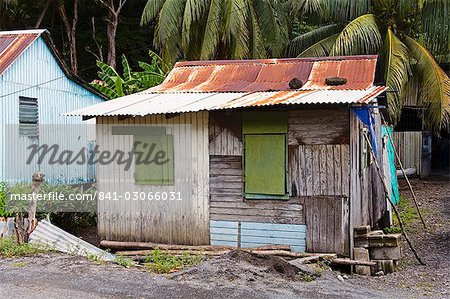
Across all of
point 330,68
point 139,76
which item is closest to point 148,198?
point 330,68

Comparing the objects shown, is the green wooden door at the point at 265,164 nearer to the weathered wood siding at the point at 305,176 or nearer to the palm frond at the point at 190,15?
the weathered wood siding at the point at 305,176

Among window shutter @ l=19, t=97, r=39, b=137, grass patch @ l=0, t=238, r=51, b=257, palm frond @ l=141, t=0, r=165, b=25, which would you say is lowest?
grass patch @ l=0, t=238, r=51, b=257

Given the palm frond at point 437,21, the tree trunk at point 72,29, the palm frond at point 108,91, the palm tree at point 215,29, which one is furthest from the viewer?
the tree trunk at point 72,29

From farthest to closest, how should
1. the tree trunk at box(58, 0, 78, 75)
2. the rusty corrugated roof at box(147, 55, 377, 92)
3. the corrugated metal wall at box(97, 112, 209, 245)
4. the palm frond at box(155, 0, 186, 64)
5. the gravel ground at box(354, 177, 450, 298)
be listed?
the tree trunk at box(58, 0, 78, 75) < the palm frond at box(155, 0, 186, 64) < the rusty corrugated roof at box(147, 55, 377, 92) < the corrugated metal wall at box(97, 112, 209, 245) < the gravel ground at box(354, 177, 450, 298)

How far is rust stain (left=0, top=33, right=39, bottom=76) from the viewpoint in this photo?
1129 cm

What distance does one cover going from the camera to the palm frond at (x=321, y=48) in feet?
53.1

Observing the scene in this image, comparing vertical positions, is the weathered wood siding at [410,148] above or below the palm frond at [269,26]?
below

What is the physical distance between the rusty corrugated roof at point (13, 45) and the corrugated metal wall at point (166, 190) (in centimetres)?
319

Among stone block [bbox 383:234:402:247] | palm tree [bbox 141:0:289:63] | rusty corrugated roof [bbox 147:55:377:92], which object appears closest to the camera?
stone block [bbox 383:234:402:247]

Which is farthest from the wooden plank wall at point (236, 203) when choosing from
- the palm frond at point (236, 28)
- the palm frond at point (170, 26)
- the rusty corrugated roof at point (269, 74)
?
the palm frond at point (170, 26)

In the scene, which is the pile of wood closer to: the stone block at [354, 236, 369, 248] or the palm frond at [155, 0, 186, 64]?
the stone block at [354, 236, 369, 248]

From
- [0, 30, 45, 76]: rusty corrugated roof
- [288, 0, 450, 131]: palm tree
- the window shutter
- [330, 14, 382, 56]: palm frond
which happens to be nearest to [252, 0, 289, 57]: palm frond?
[288, 0, 450, 131]: palm tree

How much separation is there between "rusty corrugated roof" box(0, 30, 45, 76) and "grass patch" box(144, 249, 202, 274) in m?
5.24

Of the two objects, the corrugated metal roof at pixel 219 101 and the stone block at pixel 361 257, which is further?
the stone block at pixel 361 257
